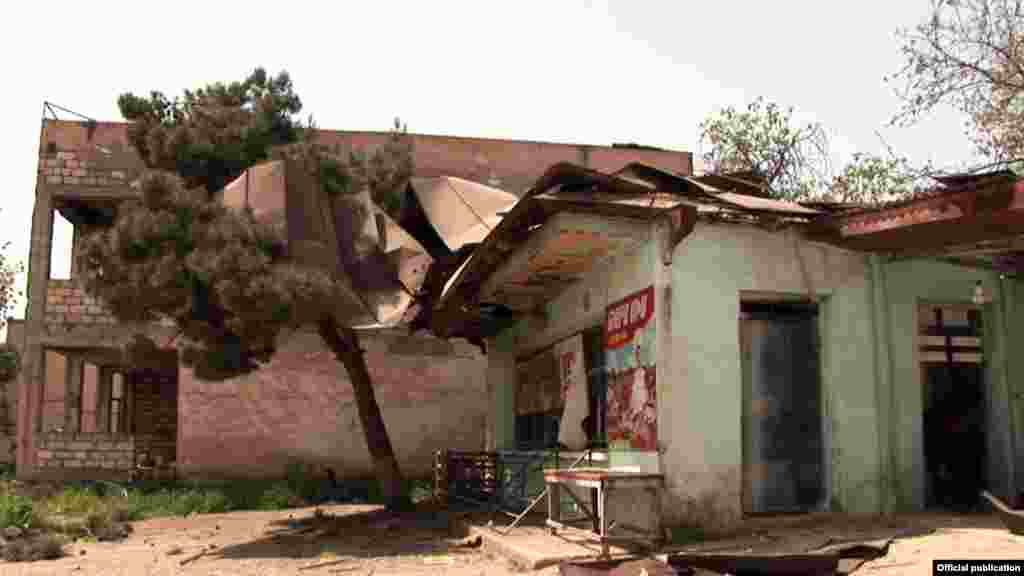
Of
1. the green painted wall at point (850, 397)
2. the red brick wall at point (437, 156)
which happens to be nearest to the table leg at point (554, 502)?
the green painted wall at point (850, 397)

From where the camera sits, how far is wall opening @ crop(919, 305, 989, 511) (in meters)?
11.5

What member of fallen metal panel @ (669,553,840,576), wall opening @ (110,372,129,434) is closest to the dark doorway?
fallen metal panel @ (669,553,840,576)

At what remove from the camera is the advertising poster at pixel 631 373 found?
408 inches

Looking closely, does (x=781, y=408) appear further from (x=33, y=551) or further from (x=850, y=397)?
(x=33, y=551)

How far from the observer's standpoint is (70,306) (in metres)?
21.5

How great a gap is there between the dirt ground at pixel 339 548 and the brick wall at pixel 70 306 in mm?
6257

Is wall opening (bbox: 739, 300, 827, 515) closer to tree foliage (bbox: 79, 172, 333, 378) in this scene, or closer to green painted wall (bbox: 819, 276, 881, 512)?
green painted wall (bbox: 819, 276, 881, 512)

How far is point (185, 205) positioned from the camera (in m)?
12.9

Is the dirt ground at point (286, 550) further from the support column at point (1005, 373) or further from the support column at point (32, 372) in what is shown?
the support column at point (32, 372)

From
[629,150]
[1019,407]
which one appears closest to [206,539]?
[1019,407]

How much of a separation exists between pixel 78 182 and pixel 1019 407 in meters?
18.9

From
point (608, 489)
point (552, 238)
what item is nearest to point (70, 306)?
point (552, 238)

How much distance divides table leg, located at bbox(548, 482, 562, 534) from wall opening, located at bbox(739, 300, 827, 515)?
2037 mm

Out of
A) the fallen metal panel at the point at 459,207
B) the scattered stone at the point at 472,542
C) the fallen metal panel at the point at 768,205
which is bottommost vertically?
the scattered stone at the point at 472,542
